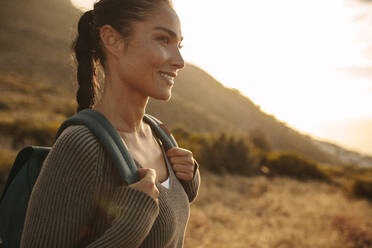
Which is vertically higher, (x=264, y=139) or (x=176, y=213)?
(x=176, y=213)

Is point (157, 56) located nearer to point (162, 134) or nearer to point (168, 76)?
point (168, 76)

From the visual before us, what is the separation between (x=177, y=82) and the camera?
52094 mm

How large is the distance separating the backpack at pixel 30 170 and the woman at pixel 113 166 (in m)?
0.04

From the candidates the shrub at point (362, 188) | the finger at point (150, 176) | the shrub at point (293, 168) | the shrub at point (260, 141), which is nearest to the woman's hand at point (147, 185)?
the finger at point (150, 176)

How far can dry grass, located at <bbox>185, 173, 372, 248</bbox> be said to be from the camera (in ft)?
18.3

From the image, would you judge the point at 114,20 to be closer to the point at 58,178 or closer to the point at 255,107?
the point at 58,178

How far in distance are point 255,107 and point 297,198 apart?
52.4 m

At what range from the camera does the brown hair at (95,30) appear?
127cm

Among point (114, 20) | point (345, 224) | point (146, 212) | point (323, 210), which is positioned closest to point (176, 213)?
point (146, 212)

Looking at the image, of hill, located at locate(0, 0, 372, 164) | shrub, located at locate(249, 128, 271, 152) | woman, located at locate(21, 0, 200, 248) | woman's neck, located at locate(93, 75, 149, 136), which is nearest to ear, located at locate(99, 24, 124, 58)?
woman, located at locate(21, 0, 200, 248)

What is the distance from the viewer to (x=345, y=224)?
6.52 metres

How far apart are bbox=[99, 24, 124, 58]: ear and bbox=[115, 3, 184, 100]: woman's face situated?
0.14ft

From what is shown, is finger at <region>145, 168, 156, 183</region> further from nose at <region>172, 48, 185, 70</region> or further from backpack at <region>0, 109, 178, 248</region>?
nose at <region>172, 48, 185, 70</region>

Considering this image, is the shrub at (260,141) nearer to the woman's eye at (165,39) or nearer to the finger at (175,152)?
the finger at (175,152)
